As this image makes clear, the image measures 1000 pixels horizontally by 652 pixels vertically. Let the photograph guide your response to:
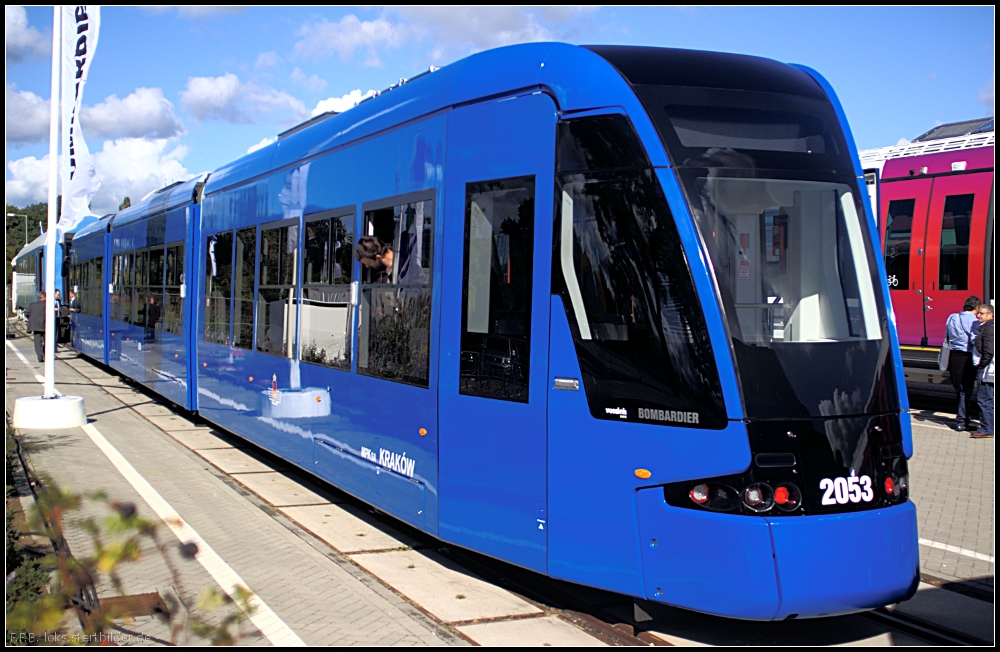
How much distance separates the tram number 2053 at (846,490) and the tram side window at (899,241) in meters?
12.6

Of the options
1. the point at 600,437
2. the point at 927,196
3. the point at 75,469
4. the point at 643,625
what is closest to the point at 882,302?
the point at 600,437

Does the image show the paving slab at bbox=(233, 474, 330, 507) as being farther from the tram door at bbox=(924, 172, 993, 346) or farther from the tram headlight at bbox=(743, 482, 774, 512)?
the tram door at bbox=(924, 172, 993, 346)

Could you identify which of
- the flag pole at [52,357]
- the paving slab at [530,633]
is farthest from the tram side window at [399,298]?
the flag pole at [52,357]

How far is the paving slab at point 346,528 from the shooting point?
741 cm

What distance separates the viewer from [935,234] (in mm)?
15938

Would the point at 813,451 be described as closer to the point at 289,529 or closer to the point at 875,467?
the point at 875,467

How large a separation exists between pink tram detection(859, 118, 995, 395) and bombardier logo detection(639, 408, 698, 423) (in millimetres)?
11594

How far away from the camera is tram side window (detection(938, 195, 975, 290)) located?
15523 mm

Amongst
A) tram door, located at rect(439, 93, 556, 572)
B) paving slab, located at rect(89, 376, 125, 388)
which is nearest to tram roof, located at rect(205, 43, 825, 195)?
tram door, located at rect(439, 93, 556, 572)

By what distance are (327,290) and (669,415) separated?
13.9ft

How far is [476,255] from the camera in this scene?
19.7 ft

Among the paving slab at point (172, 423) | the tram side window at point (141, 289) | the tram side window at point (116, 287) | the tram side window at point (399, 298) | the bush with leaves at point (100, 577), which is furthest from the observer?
the tram side window at point (116, 287)

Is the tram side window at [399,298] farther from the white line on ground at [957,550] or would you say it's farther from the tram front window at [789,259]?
the white line on ground at [957,550]

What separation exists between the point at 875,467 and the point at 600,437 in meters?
1.48
